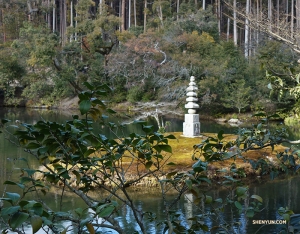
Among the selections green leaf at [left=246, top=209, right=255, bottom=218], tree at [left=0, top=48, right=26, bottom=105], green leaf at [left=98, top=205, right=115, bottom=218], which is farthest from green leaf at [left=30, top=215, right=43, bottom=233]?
tree at [left=0, top=48, right=26, bottom=105]

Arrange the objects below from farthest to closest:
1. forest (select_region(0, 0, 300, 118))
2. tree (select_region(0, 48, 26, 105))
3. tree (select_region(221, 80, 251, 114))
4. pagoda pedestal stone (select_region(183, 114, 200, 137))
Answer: tree (select_region(0, 48, 26, 105))
forest (select_region(0, 0, 300, 118))
tree (select_region(221, 80, 251, 114))
pagoda pedestal stone (select_region(183, 114, 200, 137))

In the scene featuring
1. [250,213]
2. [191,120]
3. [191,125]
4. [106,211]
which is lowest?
[191,125]

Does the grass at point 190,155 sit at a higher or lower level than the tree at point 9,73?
lower

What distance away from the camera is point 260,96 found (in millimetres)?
20812

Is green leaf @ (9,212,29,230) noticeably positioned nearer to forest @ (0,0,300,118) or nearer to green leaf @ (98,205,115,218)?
green leaf @ (98,205,115,218)

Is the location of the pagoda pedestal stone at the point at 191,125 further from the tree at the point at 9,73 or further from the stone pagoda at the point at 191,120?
the tree at the point at 9,73

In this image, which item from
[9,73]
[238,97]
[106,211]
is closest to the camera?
[106,211]

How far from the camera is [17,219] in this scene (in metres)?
1.07

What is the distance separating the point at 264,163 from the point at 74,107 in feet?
78.5

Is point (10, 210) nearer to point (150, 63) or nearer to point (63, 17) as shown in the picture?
point (150, 63)

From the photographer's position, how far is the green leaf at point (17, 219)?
1.07 m

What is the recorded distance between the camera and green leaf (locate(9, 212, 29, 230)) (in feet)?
3.50

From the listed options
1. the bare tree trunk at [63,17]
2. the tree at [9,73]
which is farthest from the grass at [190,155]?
the bare tree trunk at [63,17]

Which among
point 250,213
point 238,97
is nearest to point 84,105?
point 250,213
